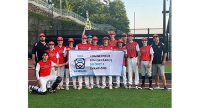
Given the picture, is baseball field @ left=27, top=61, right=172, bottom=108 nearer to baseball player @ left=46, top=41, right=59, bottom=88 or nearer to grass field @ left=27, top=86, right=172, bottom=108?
grass field @ left=27, top=86, right=172, bottom=108

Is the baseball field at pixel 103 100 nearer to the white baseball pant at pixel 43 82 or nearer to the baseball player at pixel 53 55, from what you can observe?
the white baseball pant at pixel 43 82

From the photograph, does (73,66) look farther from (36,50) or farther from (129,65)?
(129,65)

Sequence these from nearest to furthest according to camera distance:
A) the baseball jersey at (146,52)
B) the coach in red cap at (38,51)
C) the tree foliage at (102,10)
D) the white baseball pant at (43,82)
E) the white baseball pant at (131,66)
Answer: the white baseball pant at (43,82) → the coach in red cap at (38,51) → the baseball jersey at (146,52) → the white baseball pant at (131,66) → the tree foliage at (102,10)

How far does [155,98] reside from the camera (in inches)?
204

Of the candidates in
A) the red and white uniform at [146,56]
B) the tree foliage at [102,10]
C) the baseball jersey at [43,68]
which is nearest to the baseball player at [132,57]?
the red and white uniform at [146,56]

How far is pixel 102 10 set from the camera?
31875 millimetres

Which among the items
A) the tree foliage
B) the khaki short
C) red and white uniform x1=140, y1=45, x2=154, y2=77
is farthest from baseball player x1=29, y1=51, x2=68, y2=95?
the tree foliage

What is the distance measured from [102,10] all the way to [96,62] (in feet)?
86.9

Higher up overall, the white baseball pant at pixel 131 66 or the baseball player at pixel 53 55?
the baseball player at pixel 53 55

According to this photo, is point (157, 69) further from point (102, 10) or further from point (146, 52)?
point (102, 10)

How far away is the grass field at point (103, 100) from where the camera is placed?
176 inches

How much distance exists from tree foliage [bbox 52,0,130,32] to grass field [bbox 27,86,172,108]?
949 inches

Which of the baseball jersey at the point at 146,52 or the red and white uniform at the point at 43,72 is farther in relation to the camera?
the baseball jersey at the point at 146,52

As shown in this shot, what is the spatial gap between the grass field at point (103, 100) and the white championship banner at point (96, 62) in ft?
3.90
